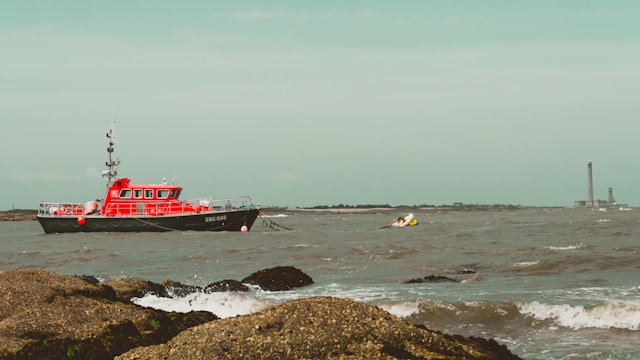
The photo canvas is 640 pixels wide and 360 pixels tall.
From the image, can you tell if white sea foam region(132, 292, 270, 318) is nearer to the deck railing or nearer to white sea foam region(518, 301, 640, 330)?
white sea foam region(518, 301, 640, 330)

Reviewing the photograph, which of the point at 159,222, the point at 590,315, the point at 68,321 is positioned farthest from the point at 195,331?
the point at 159,222

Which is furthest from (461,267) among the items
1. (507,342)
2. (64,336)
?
(64,336)

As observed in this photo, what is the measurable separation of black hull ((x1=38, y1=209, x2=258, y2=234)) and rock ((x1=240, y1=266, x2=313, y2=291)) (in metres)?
31.5

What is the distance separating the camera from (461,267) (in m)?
23.4

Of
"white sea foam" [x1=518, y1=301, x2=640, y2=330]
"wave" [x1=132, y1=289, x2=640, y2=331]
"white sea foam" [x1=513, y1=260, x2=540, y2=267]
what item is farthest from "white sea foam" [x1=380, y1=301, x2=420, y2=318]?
"white sea foam" [x1=513, y1=260, x2=540, y2=267]

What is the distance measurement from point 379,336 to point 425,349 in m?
0.41

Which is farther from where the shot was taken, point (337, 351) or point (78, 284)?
point (78, 284)

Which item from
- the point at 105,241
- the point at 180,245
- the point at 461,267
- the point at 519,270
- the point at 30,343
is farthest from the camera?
the point at 105,241

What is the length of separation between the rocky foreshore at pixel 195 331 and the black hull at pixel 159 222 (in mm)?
38371

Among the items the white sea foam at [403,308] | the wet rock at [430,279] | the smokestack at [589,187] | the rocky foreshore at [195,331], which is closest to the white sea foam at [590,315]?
the white sea foam at [403,308]

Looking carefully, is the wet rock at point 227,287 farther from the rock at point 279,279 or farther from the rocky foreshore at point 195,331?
the rocky foreshore at point 195,331

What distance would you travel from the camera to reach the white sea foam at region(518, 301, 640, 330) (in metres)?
12.4

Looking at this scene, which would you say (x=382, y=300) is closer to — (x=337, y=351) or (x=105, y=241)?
(x=337, y=351)

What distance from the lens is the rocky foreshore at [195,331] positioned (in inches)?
252
